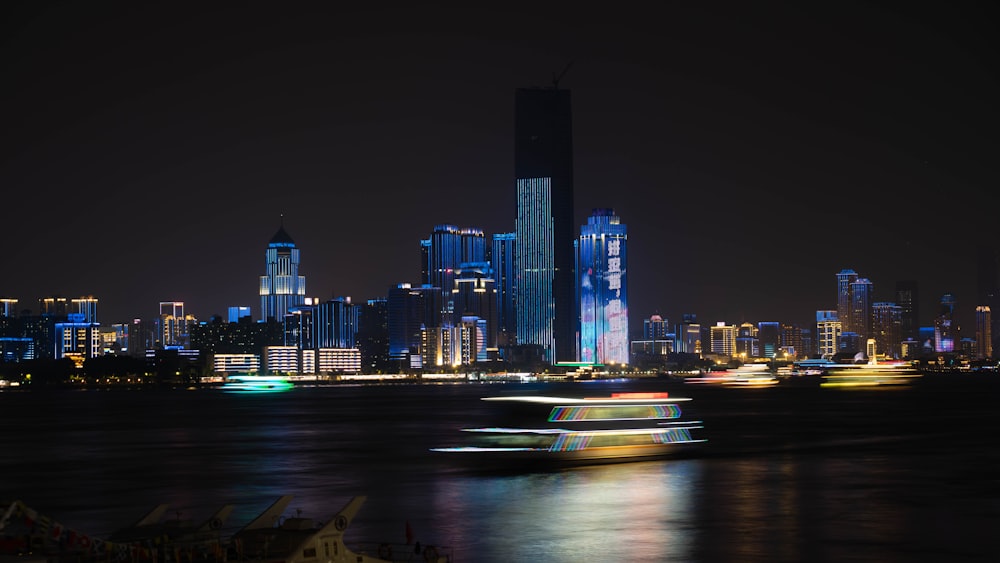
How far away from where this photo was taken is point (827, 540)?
40750 millimetres

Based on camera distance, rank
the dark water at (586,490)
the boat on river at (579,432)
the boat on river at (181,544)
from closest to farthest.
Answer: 1. the boat on river at (181,544)
2. the dark water at (586,490)
3. the boat on river at (579,432)

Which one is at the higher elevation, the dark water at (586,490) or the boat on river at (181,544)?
the boat on river at (181,544)

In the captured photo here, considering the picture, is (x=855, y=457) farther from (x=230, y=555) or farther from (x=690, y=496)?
(x=230, y=555)

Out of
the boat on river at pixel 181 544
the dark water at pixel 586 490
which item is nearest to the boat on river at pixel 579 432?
the dark water at pixel 586 490

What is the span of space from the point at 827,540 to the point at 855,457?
35036 mm

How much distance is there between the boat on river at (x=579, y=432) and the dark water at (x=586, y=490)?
2174mm

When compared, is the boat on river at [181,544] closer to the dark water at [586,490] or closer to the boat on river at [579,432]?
the dark water at [586,490]

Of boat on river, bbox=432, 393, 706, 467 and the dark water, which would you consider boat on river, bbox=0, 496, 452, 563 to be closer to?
the dark water

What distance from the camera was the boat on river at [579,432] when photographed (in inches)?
2598

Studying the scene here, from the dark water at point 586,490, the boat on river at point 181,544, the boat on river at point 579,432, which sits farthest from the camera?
the boat on river at point 579,432

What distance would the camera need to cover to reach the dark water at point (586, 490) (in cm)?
4047

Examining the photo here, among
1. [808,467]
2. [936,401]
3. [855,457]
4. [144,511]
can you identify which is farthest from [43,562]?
[936,401]

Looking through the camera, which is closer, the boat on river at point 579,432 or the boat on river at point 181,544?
the boat on river at point 181,544

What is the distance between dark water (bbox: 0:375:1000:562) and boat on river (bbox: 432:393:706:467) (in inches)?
85.6
